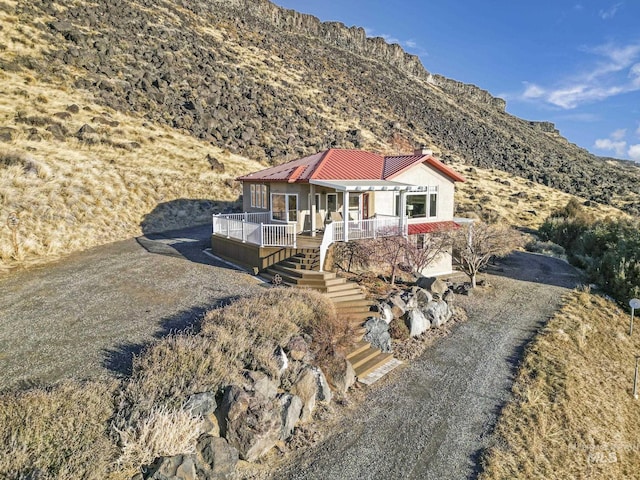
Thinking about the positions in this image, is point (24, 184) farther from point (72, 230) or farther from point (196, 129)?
point (196, 129)

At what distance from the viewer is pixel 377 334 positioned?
11.2 metres

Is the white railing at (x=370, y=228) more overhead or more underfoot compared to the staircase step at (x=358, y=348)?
more overhead

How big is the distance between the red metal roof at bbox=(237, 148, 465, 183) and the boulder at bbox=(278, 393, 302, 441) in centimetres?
1038

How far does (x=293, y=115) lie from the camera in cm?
5103

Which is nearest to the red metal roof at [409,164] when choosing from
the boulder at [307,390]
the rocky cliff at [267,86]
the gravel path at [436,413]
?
the gravel path at [436,413]

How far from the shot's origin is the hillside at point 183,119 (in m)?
21.6

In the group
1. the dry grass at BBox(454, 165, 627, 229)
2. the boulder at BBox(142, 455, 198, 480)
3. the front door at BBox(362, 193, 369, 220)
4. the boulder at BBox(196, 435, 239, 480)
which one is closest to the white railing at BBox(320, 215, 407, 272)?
the front door at BBox(362, 193, 369, 220)

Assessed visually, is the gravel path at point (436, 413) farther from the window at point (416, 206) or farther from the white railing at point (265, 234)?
the white railing at point (265, 234)

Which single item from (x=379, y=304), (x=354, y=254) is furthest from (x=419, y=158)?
(x=379, y=304)

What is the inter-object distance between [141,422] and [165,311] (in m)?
4.97

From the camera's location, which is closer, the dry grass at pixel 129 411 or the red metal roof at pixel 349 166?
the dry grass at pixel 129 411

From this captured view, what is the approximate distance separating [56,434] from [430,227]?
54.1ft

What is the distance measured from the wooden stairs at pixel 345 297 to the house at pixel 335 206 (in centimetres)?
42

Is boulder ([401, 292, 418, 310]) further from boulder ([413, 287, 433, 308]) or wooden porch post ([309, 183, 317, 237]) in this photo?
wooden porch post ([309, 183, 317, 237])
